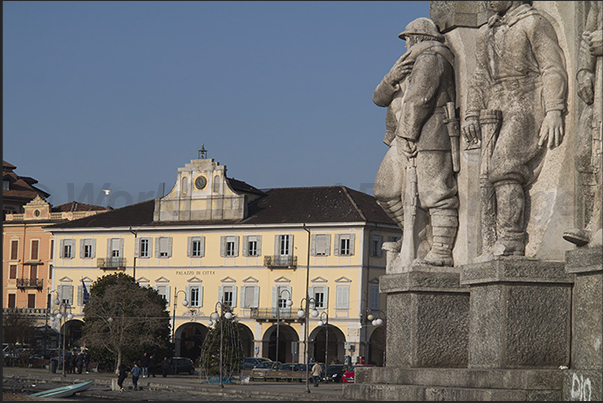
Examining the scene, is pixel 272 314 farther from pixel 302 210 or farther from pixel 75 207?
pixel 75 207

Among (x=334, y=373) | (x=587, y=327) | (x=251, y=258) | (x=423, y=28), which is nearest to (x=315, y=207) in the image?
(x=251, y=258)

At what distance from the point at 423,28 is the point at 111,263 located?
265ft

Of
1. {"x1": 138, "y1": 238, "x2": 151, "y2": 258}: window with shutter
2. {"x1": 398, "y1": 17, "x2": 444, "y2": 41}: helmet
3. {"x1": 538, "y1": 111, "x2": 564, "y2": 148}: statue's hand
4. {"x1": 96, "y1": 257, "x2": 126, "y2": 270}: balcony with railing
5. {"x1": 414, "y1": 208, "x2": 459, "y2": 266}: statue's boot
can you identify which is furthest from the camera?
{"x1": 96, "y1": 257, "x2": 126, "y2": 270}: balcony with railing

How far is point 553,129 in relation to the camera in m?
11.9

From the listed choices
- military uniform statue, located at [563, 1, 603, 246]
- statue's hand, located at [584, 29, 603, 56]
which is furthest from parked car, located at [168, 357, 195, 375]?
statue's hand, located at [584, 29, 603, 56]

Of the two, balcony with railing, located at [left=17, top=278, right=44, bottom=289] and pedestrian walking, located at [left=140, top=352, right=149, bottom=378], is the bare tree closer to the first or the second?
pedestrian walking, located at [left=140, top=352, right=149, bottom=378]

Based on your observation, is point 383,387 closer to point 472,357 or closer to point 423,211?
point 472,357

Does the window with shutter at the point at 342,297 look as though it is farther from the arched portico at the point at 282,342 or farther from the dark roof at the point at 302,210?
the dark roof at the point at 302,210

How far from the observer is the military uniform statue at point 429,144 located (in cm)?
1339

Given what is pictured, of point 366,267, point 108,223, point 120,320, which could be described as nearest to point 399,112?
point 120,320

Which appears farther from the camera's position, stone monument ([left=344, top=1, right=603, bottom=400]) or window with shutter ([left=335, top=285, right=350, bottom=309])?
window with shutter ([left=335, top=285, right=350, bottom=309])

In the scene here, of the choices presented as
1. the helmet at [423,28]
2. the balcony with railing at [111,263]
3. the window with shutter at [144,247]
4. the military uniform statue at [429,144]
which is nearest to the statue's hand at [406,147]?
the military uniform statue at [429,144]

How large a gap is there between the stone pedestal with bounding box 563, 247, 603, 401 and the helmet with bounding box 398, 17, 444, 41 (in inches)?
160

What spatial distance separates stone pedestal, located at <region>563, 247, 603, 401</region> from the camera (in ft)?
34.0
